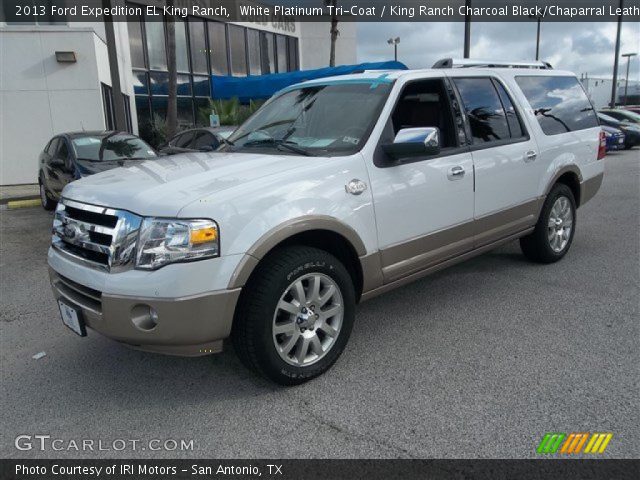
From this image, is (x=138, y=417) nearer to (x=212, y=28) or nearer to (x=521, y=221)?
(x=521, y=221)

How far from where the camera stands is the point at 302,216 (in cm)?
307

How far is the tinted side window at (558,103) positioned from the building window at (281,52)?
23448 mm

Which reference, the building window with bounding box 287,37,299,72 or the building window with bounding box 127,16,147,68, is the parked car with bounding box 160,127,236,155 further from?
the building window with bounding box 287,37,299,72

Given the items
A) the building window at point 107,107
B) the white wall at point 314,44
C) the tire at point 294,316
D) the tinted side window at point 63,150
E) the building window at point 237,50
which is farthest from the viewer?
the white wall at point 314,44

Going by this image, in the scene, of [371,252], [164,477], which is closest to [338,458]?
[164,477]

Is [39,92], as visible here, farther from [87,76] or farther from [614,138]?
[614,138]

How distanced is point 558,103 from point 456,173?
2.07m

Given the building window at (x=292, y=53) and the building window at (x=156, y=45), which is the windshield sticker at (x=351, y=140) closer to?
the building window at (x=156, y=45)

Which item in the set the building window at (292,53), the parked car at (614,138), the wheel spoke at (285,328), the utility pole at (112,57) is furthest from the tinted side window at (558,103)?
the building window at (292,53)

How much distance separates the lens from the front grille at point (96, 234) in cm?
283

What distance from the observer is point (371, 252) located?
350 centimetres

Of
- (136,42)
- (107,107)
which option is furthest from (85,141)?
(136,42)

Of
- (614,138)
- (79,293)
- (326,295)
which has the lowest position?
(614,138)

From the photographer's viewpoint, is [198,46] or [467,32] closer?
[467,32]
